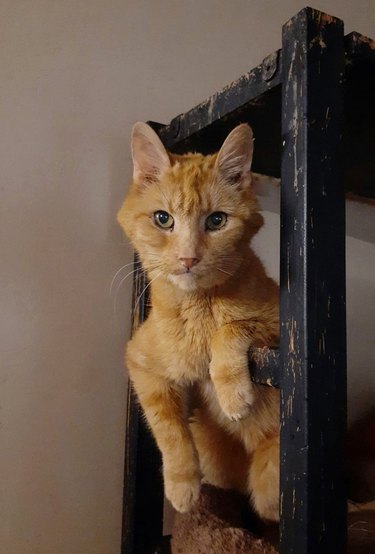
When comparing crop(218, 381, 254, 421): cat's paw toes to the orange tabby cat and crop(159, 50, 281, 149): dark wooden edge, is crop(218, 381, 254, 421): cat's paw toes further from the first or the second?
crop(159, 50, 281, 149): dark wooden edge

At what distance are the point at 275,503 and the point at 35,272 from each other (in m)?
0.70

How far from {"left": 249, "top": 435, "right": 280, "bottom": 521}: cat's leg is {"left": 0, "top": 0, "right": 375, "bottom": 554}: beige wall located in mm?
464

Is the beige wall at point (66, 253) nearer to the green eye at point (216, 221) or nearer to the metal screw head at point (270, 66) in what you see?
the green eye at point (216, 221)

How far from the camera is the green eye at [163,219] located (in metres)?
0.89

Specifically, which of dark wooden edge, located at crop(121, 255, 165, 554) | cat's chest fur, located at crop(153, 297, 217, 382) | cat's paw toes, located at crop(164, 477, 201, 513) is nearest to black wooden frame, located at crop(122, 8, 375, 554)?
cat's chest fur, located at crop(153, 297, 217, 382)

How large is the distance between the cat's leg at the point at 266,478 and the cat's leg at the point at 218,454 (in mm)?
57

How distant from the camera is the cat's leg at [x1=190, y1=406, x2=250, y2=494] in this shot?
38.3 inches

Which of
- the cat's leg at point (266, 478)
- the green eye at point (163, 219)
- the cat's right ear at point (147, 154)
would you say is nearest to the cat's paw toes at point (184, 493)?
the cat's leg at point (266, 478)

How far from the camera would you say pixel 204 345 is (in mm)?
875

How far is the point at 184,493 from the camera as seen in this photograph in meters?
0.85

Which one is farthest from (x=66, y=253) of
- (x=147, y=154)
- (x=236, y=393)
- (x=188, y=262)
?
(x=236, y=393)

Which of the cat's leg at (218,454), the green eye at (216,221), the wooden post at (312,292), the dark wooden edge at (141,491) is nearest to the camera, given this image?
the wooden post at (312,292)

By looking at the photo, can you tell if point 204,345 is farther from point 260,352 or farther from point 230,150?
point 230,150

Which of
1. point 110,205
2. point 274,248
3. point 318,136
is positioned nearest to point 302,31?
point 318,136
